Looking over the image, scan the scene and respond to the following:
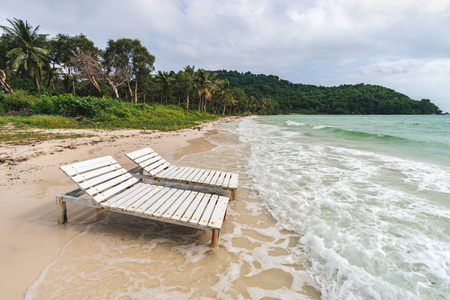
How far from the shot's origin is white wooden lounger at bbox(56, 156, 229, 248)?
2.97 meters

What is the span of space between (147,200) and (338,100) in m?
124

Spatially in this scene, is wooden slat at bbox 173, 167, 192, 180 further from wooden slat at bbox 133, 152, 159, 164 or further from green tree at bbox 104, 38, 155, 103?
green tree at bbox 104, 38, 155, 103

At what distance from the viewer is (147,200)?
343 centimetres

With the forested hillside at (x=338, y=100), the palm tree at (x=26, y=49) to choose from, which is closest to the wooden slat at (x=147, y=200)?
the palm tree at (x=26, y=49)

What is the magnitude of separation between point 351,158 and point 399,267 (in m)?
7.08

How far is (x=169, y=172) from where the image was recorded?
5.05 metres

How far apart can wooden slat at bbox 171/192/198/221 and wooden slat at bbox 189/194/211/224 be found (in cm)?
18

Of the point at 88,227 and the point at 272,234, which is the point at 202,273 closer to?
the point at 272,234

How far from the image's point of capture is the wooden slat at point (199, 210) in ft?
9.53

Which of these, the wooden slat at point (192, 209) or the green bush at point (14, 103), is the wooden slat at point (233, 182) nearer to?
the wooden slat at point (192, 209)

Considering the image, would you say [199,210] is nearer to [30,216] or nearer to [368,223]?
[30,216]

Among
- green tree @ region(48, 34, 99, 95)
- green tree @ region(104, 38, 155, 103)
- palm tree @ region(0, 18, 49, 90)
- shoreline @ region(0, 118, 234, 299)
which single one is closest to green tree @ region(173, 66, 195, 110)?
green tree @ region(104, 38, 155, 103)

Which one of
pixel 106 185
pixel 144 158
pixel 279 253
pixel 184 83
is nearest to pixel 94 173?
pixel 106 185

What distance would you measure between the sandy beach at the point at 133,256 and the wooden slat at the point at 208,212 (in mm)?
510
